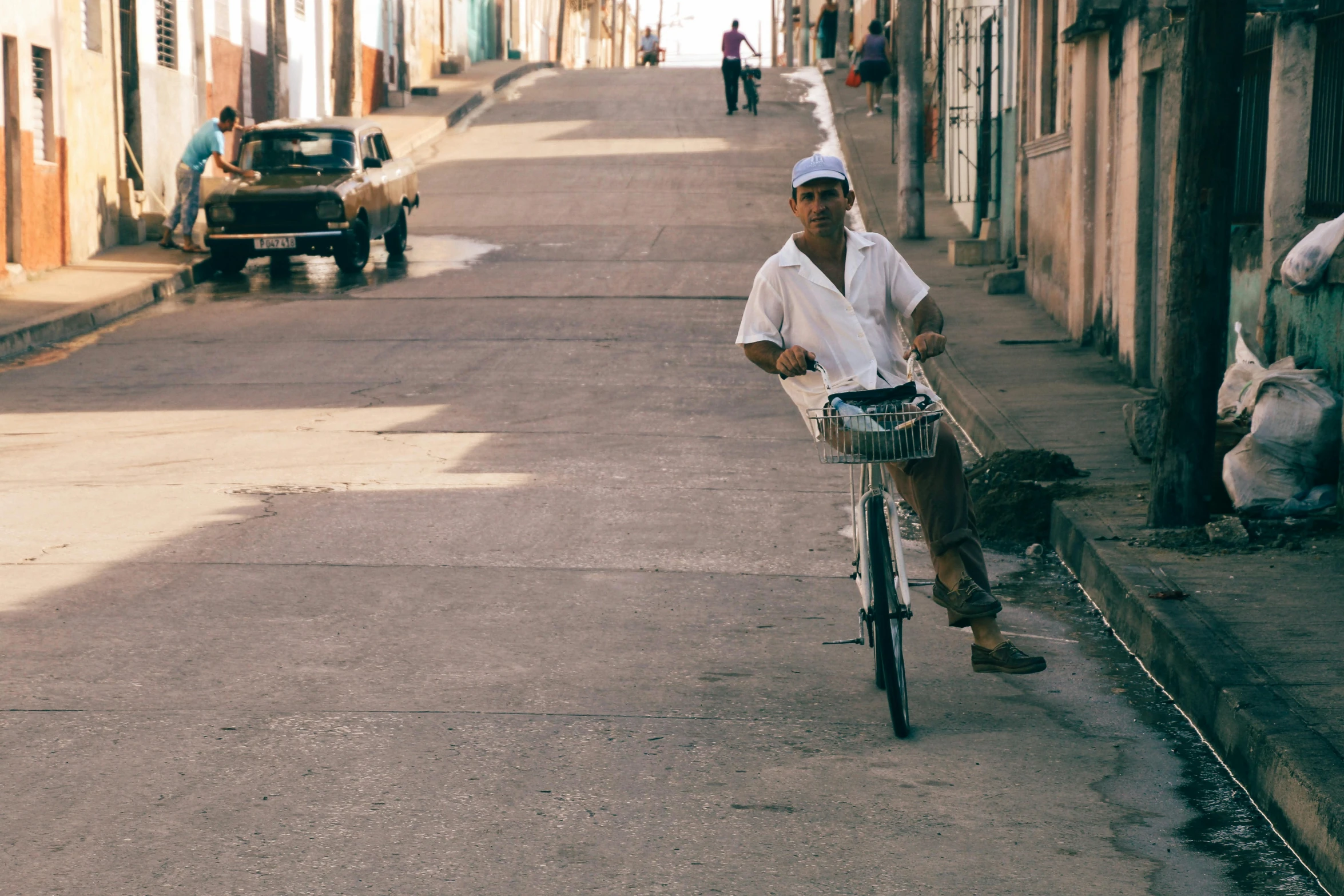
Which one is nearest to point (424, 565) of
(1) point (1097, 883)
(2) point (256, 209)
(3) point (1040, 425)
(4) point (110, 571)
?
(4) point (110, 571)

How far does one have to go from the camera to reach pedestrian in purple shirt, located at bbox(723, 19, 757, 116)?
3634cm

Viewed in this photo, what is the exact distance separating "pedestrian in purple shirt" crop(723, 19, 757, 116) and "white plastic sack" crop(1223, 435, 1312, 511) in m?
29.1

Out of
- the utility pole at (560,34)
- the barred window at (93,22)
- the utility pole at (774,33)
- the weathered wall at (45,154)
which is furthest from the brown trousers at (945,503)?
the utility pole at (774,33)

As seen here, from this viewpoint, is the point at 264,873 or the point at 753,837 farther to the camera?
the point at 753,837

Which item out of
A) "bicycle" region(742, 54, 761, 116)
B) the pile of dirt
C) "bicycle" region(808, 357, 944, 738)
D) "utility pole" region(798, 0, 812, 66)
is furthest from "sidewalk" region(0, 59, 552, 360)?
"utility pole" region(798, 0, 812, 66)

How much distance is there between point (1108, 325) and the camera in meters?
14.4

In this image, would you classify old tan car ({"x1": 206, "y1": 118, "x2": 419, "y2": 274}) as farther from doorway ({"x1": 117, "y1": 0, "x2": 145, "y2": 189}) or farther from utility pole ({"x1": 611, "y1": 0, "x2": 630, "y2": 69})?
utility pole ({"x1": 611, "y1": 0, "x2": 630, "y2": 69})

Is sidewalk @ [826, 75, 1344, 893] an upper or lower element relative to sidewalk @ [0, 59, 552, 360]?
lower

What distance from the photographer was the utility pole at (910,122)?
2308cm

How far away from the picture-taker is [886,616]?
5.35m

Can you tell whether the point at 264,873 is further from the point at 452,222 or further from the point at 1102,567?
the point at 452,222

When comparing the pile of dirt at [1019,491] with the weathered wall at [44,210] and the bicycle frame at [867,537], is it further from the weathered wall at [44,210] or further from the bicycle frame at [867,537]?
the weathered wall at [44,210]

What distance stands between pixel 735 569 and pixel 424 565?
54.1 inches

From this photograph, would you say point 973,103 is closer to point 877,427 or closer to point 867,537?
point 867,537
